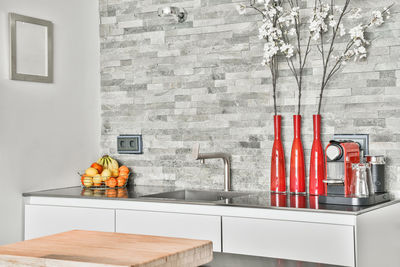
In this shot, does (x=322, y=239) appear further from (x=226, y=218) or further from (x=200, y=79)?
(x=200, y=79)

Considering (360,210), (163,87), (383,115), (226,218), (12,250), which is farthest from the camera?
(163,87)

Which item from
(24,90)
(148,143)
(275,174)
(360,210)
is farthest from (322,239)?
(24,90)

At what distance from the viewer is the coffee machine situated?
246 cm

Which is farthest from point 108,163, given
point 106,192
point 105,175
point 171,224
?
point 171,224

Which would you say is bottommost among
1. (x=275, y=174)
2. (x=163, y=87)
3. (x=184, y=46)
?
(x=275, y=174)

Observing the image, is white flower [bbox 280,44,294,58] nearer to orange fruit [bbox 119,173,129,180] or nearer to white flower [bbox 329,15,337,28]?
white flower [bbox 329,15,337,28]

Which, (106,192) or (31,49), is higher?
(31,49)

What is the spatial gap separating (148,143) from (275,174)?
965 millimetres

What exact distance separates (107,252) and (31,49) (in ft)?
6.83

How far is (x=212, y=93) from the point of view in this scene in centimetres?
334

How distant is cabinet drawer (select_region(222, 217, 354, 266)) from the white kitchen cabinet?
0.73 m

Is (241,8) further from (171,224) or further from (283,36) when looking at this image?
(171,224)

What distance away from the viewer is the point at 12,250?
5.00 feet

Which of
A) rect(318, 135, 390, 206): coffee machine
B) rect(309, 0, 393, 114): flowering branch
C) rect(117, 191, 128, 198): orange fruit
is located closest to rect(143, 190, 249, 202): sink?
rect(117, 191, 128, 198): orange fruit
